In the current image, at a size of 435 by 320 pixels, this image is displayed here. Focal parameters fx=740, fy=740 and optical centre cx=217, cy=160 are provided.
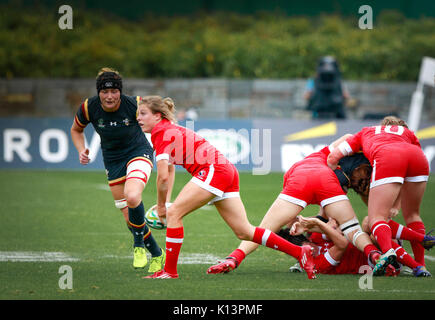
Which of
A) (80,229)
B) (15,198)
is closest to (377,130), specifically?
(80,229)

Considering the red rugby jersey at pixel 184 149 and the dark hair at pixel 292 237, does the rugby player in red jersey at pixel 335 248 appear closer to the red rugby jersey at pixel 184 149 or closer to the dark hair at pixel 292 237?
the dark hair at pixel 292 237

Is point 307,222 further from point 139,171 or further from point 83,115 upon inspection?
point 83,115

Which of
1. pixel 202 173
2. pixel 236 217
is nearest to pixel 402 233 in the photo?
pixel 236 217

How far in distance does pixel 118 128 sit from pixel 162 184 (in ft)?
4.44

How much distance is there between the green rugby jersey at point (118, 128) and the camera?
26.2 feet

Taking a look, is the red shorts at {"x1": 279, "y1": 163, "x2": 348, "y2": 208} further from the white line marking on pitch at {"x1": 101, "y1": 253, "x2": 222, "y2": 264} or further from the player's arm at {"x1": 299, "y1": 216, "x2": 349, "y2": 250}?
the white line marking on pitch at {"x1": 101, "y1": 253, "x2": 222, "y2": 264}

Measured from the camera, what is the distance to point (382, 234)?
6.93 meters

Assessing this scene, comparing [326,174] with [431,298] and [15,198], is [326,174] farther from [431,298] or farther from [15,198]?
[15,198]

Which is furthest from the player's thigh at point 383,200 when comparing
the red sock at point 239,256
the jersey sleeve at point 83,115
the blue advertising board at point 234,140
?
the blue advertising board at point 234,140

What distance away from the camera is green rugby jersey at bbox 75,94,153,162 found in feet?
26.2

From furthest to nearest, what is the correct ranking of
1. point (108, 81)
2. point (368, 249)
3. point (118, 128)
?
1. point (118, 128)
2. point (108, 81)
3. point (368, 249)

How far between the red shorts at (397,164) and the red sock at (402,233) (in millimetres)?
471

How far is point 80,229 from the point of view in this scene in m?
10.5

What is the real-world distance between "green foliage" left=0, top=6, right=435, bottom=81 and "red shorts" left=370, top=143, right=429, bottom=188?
84.1 ft
